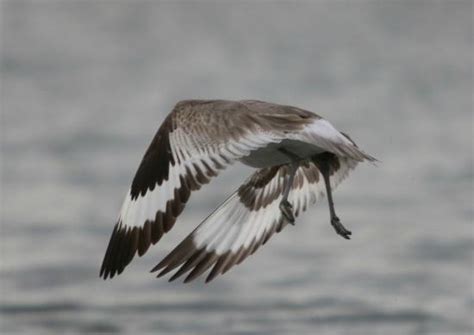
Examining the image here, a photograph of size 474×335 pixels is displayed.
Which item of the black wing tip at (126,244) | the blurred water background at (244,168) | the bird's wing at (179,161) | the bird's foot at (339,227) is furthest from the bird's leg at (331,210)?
the blurred water background at (244,168)

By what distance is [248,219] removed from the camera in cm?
1012

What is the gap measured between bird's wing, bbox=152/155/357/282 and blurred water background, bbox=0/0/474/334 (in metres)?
5.43

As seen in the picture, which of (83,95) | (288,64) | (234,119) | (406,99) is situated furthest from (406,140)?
(234,119)

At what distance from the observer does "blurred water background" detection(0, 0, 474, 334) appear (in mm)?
16219

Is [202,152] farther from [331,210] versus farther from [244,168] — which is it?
[244,168]

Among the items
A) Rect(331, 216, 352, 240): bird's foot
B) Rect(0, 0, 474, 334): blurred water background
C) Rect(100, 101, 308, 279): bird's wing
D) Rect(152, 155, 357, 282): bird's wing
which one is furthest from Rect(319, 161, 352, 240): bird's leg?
Rect(0, 0, 474, 334): blurred water background

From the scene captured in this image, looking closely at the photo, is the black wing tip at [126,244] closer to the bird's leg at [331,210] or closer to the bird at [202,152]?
the bird at [202,152]

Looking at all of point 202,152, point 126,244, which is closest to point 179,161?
point 202,152

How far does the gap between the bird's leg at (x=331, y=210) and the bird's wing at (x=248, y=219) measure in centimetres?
31

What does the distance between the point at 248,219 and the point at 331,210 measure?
4.36ft

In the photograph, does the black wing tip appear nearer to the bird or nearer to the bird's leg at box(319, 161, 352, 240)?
the bird

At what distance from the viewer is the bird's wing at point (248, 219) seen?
32.3ft

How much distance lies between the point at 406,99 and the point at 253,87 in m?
2.65

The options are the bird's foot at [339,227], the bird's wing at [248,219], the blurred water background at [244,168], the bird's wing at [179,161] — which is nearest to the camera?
the bird's wing at [179,161]
